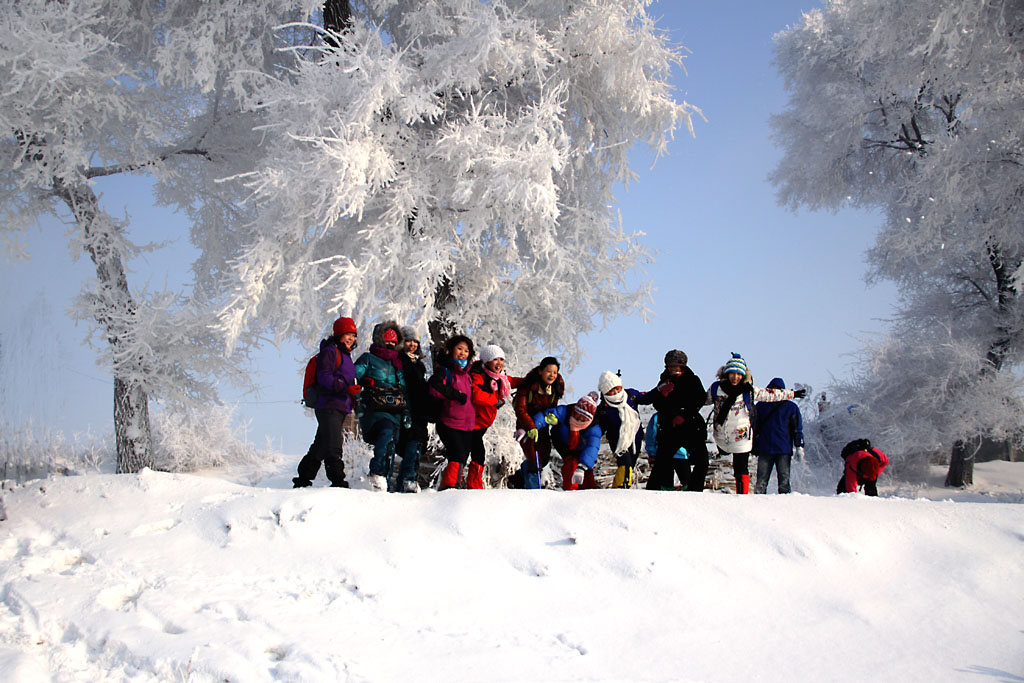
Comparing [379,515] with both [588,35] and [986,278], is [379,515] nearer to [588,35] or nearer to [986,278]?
[588,35]

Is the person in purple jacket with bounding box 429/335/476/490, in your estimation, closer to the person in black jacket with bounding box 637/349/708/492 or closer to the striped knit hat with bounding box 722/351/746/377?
the person in black jacket with bounding box 637/349/708/492

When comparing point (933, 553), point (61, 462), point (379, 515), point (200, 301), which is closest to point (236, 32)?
point (200, 301)

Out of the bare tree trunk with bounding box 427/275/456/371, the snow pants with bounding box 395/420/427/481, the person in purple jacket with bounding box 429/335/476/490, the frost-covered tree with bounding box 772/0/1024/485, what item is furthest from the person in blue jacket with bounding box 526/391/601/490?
the frost-covered tree with bounding box 772/0/1024/485

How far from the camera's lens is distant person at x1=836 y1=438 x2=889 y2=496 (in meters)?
7.12

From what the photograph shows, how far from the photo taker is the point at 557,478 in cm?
1216

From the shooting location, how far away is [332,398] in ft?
20.8

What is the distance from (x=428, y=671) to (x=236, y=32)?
976 cm

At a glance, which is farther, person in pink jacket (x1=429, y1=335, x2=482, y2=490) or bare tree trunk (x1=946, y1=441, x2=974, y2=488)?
bare tree trunk (x1=946, y1=441, x2=974, y2=488)

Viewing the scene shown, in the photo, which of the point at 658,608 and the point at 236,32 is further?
the point at 236,32

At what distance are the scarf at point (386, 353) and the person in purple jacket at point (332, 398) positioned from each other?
0.76 ft

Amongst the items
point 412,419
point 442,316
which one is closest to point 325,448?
point 412,419

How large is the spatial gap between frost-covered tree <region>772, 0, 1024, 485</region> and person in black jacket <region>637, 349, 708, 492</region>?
6365 mm

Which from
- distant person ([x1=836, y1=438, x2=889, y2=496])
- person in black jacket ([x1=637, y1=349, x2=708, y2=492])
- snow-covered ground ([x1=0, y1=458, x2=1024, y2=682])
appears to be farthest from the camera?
distant person ([x1=836, y1=438, x2=889, y2=496])

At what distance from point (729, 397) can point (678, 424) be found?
63cm
